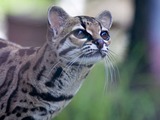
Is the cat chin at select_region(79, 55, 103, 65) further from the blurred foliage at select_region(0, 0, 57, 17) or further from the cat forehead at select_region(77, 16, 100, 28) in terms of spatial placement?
the blurred foliage at select_region(0, 0, 57, 17)

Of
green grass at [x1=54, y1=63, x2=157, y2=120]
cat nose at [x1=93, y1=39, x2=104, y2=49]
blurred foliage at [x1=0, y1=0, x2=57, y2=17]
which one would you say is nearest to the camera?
cat nose at [x1=93, y1=39, x2=104, y2=49]

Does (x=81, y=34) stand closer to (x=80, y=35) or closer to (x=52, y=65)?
Answer: (x=80, y=35)

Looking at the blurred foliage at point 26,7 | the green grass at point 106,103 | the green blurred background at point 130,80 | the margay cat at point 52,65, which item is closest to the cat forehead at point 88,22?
the margay cat at point 52,65

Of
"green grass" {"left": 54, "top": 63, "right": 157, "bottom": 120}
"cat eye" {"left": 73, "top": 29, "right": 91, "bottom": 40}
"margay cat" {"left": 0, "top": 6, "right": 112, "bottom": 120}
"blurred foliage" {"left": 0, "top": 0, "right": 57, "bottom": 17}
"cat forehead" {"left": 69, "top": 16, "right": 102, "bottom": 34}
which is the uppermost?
"blurred foliage" {"left": 0, "top": 0, "right": 57, "bottom": 17}

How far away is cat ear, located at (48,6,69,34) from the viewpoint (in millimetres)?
2939

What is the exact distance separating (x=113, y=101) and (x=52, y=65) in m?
2.31

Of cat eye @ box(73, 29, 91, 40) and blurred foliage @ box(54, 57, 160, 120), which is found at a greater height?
cat eye @ box(73, 29, 91, 40)

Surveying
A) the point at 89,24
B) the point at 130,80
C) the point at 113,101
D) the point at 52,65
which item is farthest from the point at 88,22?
the point at 130,80

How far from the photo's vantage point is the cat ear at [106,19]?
290cm

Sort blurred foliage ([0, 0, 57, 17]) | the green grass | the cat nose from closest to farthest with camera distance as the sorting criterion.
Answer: the cat nose
the green grass
blurred foliage ([0, 0, 57, 17])

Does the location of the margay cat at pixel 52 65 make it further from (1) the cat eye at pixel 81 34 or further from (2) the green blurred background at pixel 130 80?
(2) the green blurred background at pixel 130 80

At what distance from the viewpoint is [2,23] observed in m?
9.05

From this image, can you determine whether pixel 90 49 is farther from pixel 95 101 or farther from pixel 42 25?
pixel 42 25

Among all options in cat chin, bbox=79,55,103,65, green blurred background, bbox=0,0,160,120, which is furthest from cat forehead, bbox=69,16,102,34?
green blurred background, bbox=0,0,160,120
